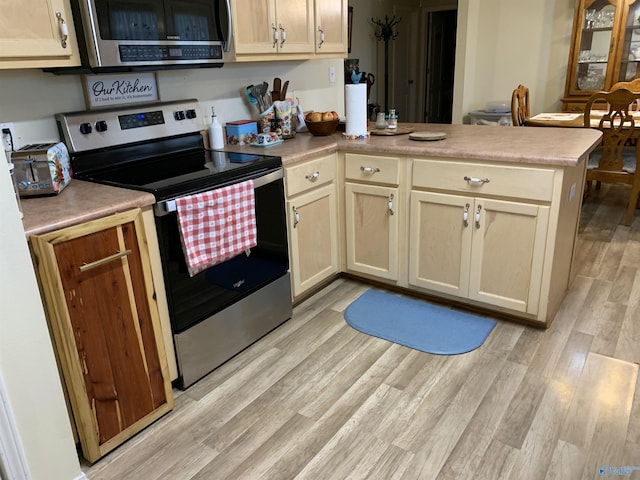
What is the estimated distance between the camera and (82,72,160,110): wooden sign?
2.13 m

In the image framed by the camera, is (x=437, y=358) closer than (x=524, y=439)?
No

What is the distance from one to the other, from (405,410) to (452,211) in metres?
1.02

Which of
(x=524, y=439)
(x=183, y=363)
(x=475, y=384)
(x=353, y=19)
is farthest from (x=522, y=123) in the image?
(x=183, y=363)

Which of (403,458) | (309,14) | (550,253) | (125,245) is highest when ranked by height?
(309,14)

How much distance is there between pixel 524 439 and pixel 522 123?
335 cm

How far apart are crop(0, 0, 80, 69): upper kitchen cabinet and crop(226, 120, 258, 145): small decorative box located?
1.00m

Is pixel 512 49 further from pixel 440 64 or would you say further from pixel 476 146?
pixel 476 146

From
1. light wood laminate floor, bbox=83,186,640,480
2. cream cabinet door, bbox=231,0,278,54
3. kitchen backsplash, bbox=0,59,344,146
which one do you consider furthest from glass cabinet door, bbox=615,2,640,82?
cream cabinet door, bbox=231,0,278,54

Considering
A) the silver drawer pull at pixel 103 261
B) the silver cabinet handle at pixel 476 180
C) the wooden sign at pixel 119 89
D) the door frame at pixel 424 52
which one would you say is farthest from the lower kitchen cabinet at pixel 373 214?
the door frame at pixel 424 52

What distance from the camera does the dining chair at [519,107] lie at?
420 centimetres

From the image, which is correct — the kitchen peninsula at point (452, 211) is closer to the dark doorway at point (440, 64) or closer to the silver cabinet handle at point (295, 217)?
the silver cabinet handle at point (295, 217)

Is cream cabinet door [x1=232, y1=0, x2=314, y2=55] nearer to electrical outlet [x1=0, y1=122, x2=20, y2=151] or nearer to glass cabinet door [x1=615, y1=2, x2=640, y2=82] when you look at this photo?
electrical outlet [x1=0, y1=122, x2=20, y2=151]

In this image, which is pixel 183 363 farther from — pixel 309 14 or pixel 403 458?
pixel 309 14

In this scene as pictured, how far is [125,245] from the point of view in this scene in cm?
166
